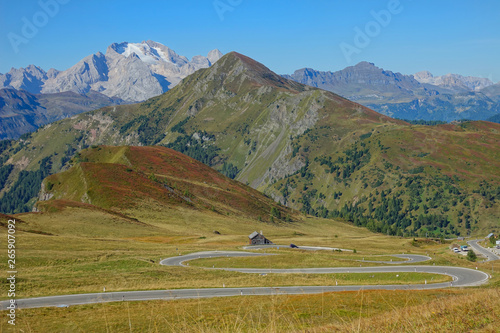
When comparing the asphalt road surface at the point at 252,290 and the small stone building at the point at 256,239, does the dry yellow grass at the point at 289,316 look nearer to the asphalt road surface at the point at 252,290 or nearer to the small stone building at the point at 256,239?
the asphalt road surface at the point at 252,290

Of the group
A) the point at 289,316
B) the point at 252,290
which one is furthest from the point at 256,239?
the point at 289,316

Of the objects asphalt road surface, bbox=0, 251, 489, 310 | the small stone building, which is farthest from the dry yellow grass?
the small stone building

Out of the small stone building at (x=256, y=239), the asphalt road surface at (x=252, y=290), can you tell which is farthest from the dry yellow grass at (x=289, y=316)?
the small stone building at (x=256, y=239)

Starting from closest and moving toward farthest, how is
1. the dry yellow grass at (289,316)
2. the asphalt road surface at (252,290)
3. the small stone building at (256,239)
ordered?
the dry yellow grass at (289,316) < the asphalt road surface at (252,290) < the small stone building at (256,239)

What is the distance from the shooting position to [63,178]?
18488 centimetres

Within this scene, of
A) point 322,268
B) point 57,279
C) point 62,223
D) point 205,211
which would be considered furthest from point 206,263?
point 205,211

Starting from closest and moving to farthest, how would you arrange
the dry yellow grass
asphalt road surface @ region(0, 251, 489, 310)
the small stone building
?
the dry yellow grass → asphalt road surface @ region(0, 251, 489, 310) → the small stone building

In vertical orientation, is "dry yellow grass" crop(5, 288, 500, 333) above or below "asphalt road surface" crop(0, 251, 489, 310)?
above

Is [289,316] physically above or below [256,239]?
above

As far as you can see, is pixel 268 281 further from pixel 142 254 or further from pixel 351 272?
pixel 142 254

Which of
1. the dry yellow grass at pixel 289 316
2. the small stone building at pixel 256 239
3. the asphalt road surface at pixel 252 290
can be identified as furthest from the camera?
the small stone building at pixel 256 239

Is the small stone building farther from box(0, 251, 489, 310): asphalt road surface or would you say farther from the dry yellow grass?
the dry yellow grass

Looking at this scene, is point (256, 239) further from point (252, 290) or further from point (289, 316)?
point (289, 316)

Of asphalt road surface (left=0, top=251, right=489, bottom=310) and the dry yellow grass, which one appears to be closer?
the dry yellow grass
